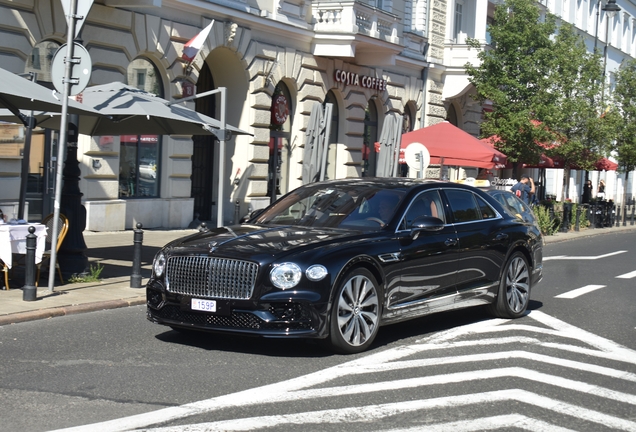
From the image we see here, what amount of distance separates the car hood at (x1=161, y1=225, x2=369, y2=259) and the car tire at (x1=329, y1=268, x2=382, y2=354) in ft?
1.37

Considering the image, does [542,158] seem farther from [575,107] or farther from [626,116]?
[626,116]

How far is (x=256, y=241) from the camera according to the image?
8516mm

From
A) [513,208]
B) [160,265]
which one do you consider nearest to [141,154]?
[513,208]

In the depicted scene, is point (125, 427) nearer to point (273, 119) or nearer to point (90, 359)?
point (90, 359)

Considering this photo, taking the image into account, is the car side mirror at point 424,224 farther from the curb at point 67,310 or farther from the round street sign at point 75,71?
the round street sign at point 75,71

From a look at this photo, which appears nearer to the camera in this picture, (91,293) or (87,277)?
(91,293)

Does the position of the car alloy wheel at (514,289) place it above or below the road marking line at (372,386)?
above

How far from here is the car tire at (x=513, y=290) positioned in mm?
10797

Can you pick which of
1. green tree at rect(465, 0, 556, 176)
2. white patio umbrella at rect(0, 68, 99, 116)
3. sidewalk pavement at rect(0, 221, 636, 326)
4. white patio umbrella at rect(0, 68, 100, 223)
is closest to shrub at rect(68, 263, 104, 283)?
sidewalk pavement at rect(0, 221, 636, 326)

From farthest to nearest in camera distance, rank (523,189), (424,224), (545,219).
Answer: (545,219), (523,189), (424,224)

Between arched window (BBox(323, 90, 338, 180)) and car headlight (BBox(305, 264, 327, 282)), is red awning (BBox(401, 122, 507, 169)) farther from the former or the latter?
car headlight (BBox(305, 264, 327, 282))

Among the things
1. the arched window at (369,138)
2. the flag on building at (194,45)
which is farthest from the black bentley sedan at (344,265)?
the arched window at (369,138)

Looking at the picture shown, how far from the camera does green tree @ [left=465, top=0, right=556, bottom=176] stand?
31703 millimetres

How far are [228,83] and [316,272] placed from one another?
1743cm
